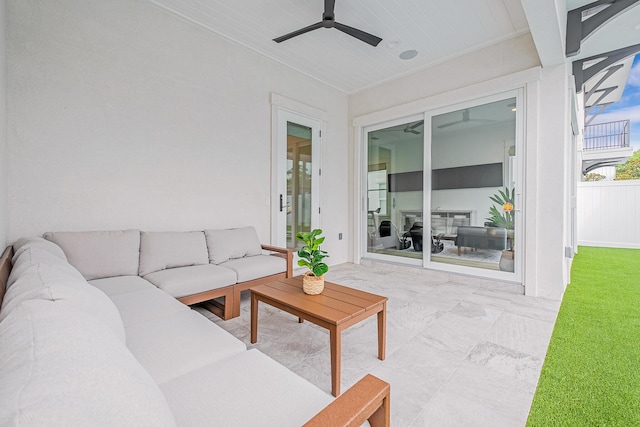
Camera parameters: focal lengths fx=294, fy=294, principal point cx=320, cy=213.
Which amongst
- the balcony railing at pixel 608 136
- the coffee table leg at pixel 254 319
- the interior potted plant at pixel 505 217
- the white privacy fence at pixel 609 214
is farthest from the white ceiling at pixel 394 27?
the balcony railing at pixel 608 136

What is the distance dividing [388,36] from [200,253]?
10.9 ft

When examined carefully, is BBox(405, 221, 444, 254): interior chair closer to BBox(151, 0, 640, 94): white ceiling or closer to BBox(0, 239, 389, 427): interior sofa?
BBox(151, 0, 640, 94): white ceiling

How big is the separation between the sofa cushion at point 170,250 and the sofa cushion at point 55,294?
1.60m

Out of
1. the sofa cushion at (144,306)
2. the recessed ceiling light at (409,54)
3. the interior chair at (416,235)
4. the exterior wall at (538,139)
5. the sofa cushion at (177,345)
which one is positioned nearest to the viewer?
the sofa cushion at (177,345)

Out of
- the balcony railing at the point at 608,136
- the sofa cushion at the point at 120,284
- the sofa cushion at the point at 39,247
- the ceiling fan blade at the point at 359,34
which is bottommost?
the sofa cushion at the point at 120,284

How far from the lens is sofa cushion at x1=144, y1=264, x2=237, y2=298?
237cm

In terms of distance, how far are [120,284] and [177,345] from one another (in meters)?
1.23

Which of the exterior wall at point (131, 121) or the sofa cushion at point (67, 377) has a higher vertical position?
the exterior wall at point (131, 121)

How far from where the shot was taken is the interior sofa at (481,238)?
375 centimetres

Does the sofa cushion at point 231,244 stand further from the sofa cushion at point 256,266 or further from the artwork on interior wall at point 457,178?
the artwork on interior wall at point 457,178

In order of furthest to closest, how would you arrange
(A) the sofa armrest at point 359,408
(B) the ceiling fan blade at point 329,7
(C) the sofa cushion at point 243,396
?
1. (B) the ceiling fan blade at point 329,7
2. (C) the sofa cushion at point 243,396
3. (A) the sofa armrest at point 359,408

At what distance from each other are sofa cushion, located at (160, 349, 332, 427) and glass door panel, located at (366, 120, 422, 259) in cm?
381

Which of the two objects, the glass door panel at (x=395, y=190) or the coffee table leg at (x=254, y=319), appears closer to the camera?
the coffee table leg at (x=254, y=319)

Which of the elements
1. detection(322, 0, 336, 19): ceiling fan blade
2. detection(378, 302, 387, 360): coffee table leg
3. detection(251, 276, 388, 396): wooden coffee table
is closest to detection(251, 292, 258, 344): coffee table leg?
detection(251, 276, 388, 396): wooden coffee table
